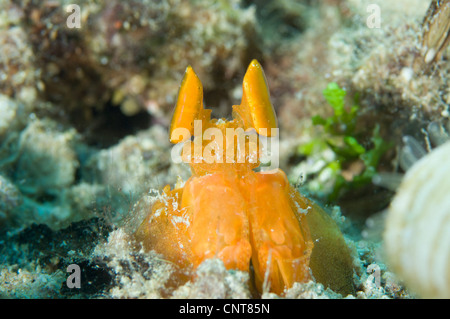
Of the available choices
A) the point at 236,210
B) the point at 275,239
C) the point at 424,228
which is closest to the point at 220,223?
the point at 236,210

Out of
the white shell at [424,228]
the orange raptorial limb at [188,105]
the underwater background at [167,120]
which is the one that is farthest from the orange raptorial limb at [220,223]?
the white shell at [424,228]

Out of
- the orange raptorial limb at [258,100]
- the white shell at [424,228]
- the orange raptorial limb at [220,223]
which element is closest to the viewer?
the white shell at [424,228]

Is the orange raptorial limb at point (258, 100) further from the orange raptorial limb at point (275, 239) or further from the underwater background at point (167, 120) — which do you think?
the underwater background at point (167, 120)

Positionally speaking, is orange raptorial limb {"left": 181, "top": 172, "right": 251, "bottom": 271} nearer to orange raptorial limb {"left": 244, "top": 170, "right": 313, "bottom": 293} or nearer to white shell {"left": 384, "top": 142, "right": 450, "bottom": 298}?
orange raptorial limb {"left": 244, "top": 170, "right": 313, "bottom": 293}

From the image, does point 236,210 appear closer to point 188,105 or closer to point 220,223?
point 220,223

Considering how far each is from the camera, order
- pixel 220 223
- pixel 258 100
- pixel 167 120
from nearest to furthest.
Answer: pixel 220 223, pixel 258 100, pixel 167 120

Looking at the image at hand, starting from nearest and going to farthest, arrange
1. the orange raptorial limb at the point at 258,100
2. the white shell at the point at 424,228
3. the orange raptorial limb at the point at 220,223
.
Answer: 1. the white shell at the point at 424,228
2. the orange raptorial limb at the point at 220,223
3. the orange raptorial limb at the point at 258,100
